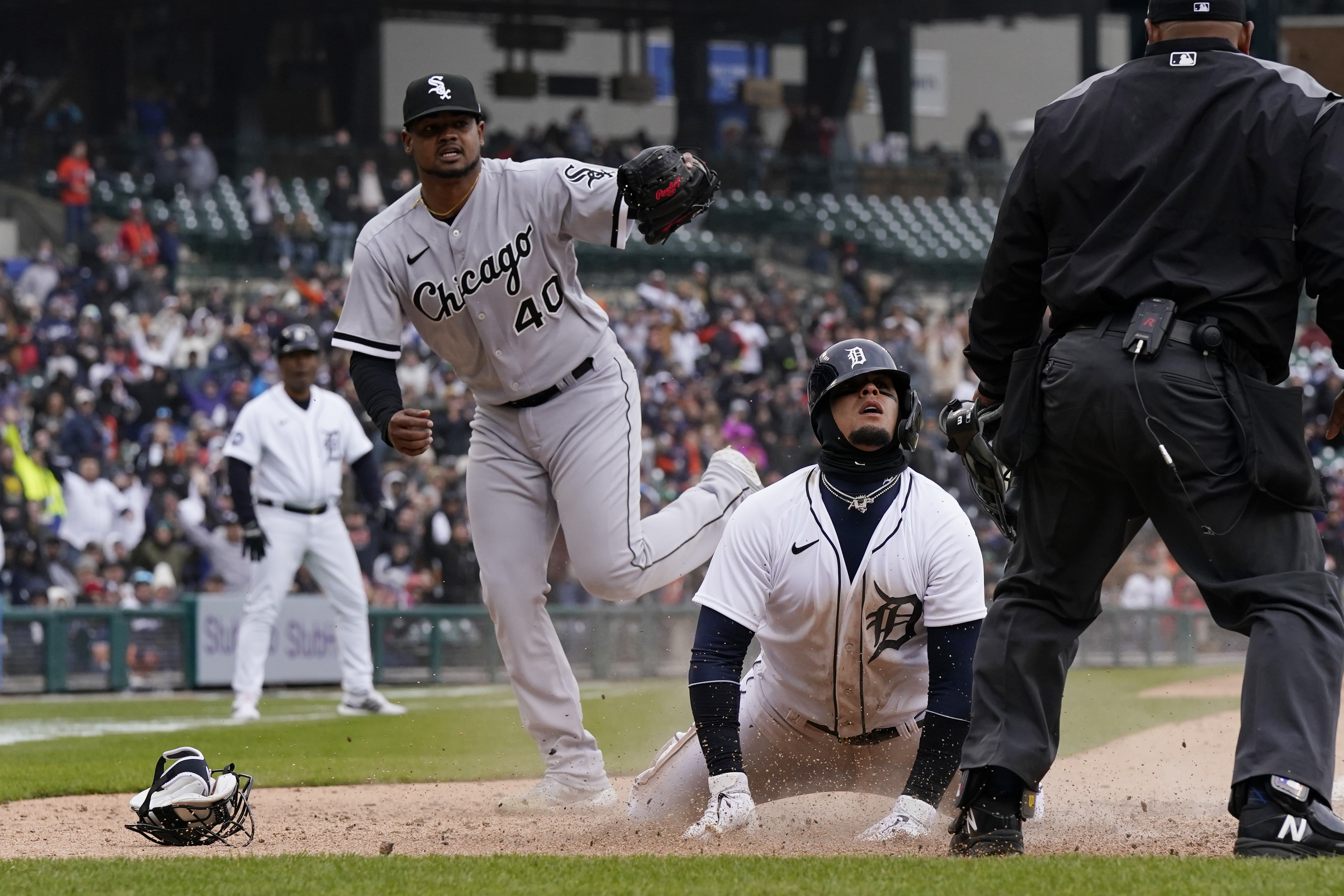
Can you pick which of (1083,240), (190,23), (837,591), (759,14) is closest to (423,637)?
(837,591)

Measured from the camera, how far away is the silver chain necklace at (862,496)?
5012mm

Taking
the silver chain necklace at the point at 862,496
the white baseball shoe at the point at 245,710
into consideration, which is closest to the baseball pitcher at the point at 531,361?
the silver chain necklace at the point at 862,496

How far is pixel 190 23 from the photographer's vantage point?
27.6m

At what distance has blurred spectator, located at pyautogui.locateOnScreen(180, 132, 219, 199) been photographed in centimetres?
2356

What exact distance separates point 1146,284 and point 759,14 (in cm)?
2833

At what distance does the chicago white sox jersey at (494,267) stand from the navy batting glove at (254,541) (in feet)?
16.2

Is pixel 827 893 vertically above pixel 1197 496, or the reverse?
pixel 1197 496

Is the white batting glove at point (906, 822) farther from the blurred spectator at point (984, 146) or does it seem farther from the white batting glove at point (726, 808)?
the blurred spectator at point (984, 146)

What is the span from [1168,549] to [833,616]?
1160mm

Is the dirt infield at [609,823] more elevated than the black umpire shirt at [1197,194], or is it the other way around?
the black umpire shirt at [1197,194]

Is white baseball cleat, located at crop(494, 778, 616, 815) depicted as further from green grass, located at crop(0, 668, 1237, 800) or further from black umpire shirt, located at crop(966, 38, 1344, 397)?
black umpire shirt, located at crop(966, 38, 1344, 397)

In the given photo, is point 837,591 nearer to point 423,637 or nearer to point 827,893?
point 827,893

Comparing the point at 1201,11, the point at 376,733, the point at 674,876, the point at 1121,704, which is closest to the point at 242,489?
the point at 376,733

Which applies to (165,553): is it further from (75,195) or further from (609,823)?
(609,823)
